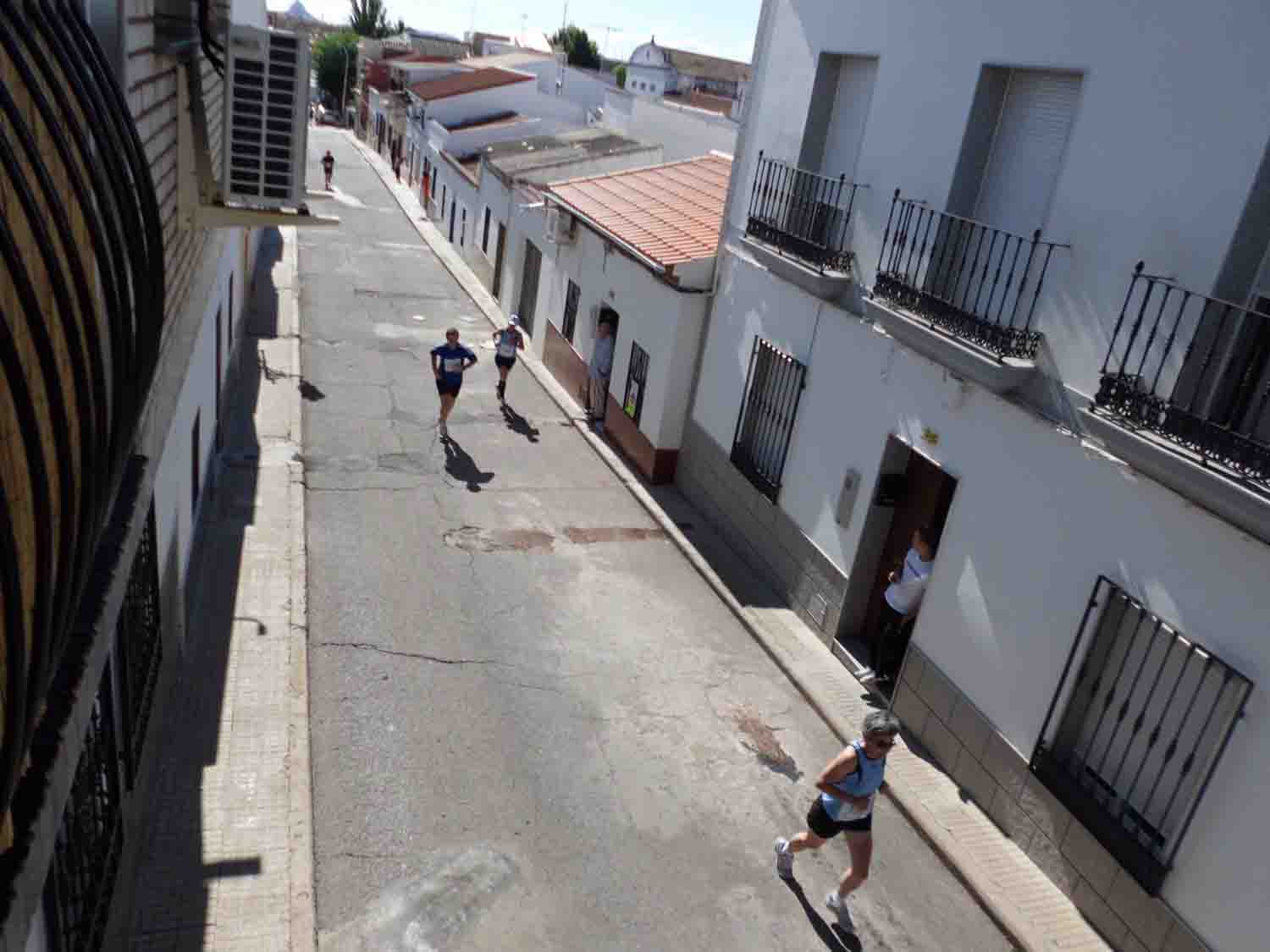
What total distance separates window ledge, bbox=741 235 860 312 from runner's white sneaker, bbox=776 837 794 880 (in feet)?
15.6

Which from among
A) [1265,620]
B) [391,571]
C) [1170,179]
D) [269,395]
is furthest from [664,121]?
[1265,620]

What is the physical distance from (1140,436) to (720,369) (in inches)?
244

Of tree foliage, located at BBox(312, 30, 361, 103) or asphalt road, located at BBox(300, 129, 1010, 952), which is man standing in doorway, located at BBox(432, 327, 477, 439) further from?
tree foliage, located at BBox(312, 30, 361, 103)

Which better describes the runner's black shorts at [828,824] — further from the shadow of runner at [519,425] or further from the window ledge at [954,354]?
the shadow of runner at [519,425]

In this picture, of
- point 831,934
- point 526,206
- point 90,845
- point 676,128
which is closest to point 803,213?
point 831,934

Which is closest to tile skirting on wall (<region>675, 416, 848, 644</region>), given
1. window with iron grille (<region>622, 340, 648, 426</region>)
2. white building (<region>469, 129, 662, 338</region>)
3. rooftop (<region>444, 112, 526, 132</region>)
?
window with iron grille (<region>622, 340, 648, 426</region>)

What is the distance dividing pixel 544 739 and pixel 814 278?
4.75 metres

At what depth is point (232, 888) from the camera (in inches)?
227

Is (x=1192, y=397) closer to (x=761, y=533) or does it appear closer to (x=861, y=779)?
(x=861, y=779)

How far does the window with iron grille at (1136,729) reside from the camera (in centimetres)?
580

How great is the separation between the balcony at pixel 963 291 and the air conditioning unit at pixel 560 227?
28.6 feet

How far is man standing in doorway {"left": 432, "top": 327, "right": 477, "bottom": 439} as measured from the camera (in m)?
13.2

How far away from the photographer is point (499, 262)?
2284cm

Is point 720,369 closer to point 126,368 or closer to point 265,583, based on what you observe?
point 265,583
